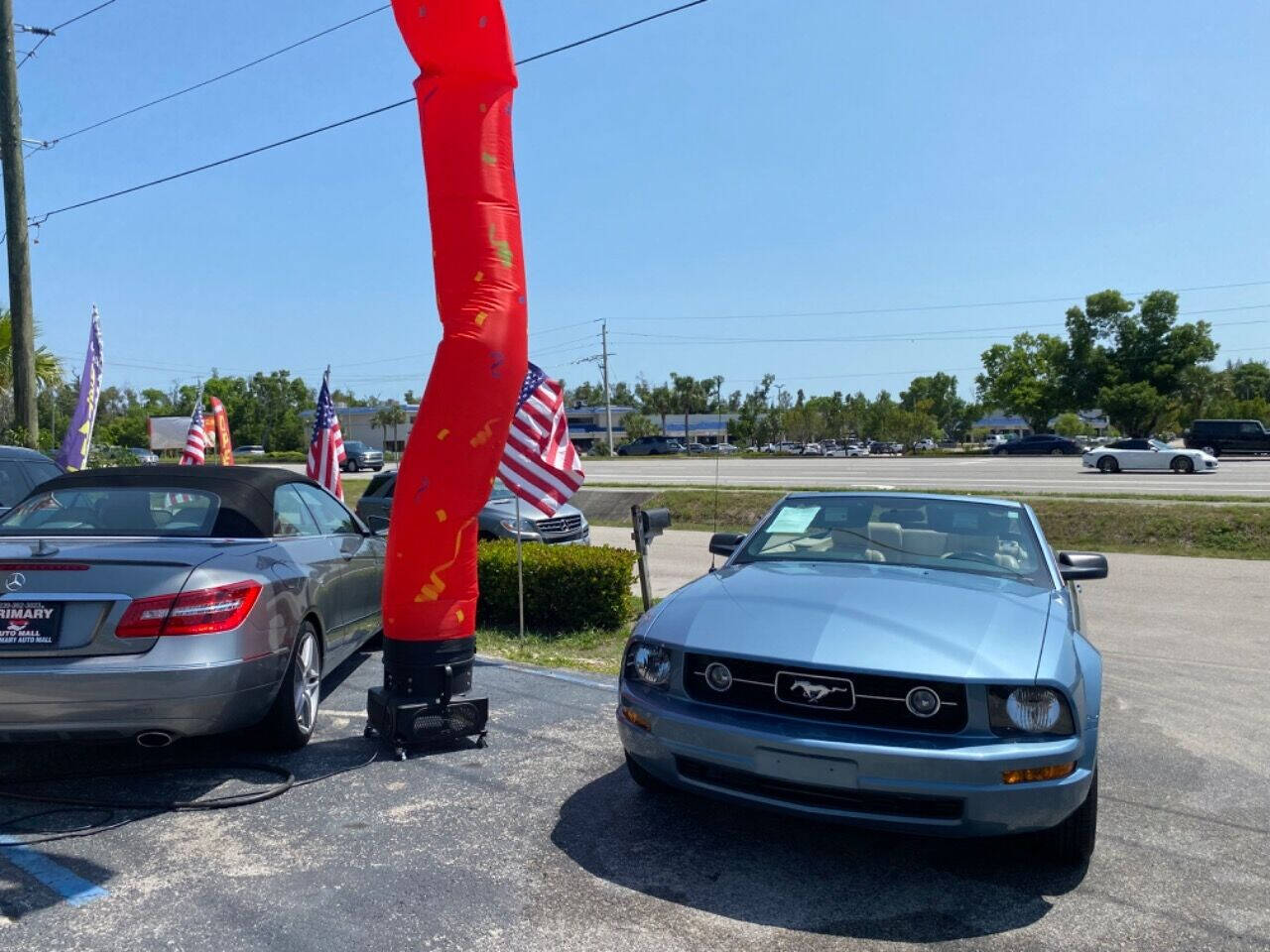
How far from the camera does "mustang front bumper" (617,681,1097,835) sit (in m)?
3.50

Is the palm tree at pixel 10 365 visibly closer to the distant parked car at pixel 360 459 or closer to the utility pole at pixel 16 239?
the utility pole at pixel 16 239

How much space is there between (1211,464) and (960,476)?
387 inches

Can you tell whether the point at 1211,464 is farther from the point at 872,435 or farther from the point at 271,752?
the point at 872,435

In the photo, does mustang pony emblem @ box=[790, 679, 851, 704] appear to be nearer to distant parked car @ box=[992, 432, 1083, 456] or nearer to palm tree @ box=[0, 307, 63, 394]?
palm tree @ box=[0, 307, 63, 394]

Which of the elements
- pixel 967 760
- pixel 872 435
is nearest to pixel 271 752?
pixel 967 760

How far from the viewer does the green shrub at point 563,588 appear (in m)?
9.53

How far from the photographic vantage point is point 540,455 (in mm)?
9492

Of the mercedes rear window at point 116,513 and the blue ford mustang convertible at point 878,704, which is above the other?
the mercedes rear window at point 116,513

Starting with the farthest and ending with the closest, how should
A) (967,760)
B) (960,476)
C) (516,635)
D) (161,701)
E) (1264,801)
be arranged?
1. (960,476)
2. (516,635)
3. (1264,801)
4. (161,701)
5. (967,760)

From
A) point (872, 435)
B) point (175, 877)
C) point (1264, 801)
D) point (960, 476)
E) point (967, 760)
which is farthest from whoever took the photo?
point (872, 435)

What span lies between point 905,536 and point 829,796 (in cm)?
208

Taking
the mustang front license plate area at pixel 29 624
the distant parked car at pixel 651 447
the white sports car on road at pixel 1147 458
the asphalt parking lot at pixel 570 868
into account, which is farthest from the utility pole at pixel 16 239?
the distant parked car at pixel 651 447

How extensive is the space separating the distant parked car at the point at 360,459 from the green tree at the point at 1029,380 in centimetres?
4373

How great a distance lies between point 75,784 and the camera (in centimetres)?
475
